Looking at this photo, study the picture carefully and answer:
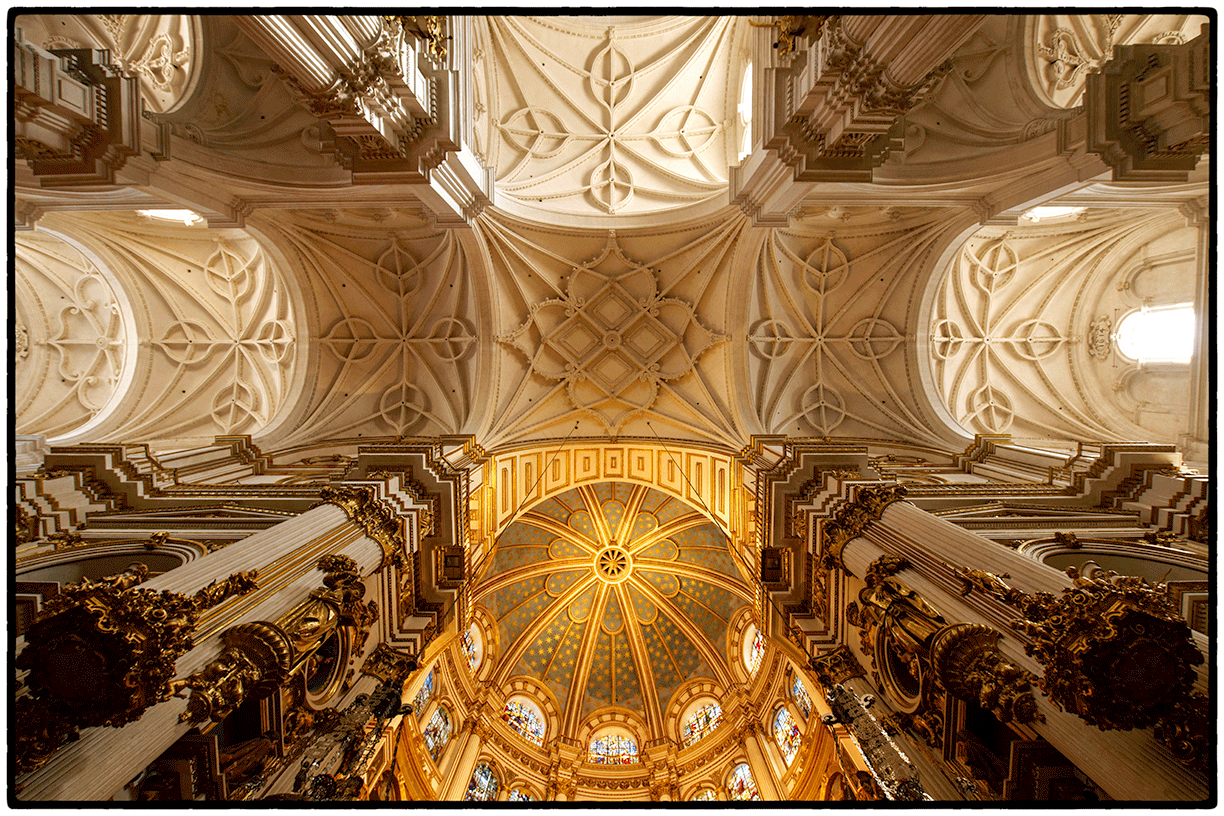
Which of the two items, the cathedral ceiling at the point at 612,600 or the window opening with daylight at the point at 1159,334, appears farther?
the cathedral ceiling at the point at 612,600

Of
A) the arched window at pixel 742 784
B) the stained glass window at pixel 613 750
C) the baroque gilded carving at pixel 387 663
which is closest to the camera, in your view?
the baroque gilded carving at pixel 387 663

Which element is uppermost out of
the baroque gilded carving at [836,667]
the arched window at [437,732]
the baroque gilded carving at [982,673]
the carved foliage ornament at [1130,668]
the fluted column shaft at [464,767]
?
the carved foliage ornament at [1130,668]

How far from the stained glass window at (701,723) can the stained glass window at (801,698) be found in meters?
5.48

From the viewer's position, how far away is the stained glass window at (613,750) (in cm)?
2161

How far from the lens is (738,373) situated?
1742 centimetres

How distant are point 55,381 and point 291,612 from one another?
1675cm

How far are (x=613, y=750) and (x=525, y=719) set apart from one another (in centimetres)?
388

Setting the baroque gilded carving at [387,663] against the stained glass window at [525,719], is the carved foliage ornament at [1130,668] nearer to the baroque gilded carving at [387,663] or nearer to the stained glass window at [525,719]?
the baroque gilded carving at [387,663]

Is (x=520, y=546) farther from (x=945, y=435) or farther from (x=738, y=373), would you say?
(x=945, y=435)

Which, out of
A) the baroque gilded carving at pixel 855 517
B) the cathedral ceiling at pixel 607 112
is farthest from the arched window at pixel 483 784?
the cathedral ceiling at pixel 607 112

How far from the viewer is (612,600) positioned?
81.9ft

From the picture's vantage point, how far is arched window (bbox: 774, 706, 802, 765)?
16408mm

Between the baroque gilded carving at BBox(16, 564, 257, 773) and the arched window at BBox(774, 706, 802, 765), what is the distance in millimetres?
16299

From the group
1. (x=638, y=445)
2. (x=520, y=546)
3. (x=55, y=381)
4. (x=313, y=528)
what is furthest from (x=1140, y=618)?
(x=55, y=381)
